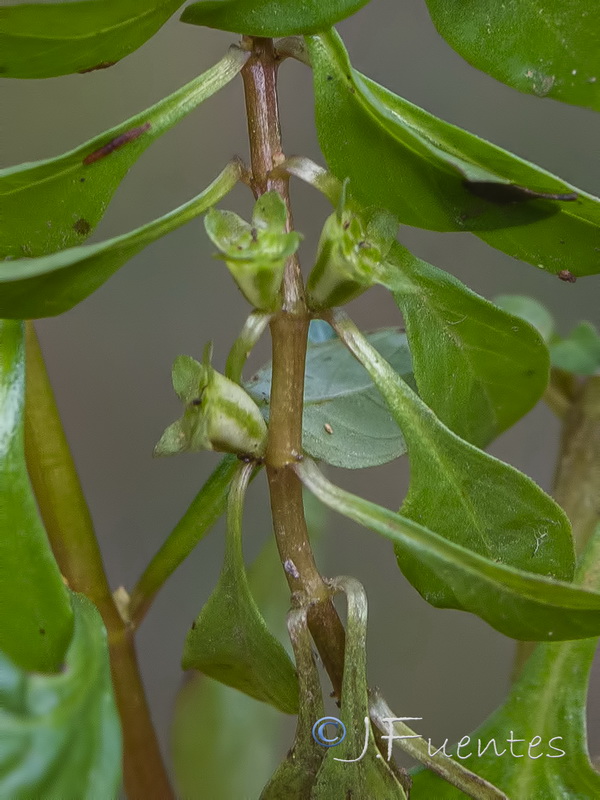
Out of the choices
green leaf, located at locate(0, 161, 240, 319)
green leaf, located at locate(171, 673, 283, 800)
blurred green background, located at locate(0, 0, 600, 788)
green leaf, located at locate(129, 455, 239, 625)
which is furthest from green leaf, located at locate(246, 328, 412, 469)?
blurred green background, located at locate(0, 0, 600, 788)

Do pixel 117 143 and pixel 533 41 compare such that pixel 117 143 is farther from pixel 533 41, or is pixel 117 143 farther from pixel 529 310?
pixel 529 310

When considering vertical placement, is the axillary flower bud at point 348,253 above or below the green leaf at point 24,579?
above

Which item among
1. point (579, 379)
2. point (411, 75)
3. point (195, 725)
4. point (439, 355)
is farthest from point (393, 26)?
point (195, 725)

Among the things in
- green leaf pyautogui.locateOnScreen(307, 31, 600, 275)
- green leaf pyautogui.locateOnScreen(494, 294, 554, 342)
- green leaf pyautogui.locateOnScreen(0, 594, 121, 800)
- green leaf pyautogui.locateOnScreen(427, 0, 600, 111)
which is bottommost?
green leaf pyautogui.locateOnScreen(0, 594, 121, 800)

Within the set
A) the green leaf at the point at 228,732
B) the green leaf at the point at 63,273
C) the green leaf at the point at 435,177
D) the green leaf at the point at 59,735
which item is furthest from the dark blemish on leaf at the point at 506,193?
the green leaf at the point at 228,732

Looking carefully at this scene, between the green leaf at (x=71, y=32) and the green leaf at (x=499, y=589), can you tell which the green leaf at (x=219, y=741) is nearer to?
the green leaf at (x=499, y=589)

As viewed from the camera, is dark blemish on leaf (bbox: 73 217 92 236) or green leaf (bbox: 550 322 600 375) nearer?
dark blemish on leaf (bbox: 73 217 92 236)

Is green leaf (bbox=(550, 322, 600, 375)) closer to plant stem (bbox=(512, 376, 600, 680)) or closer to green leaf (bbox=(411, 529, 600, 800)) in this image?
plant stem (bbox=(512, 376, 600, 680))
